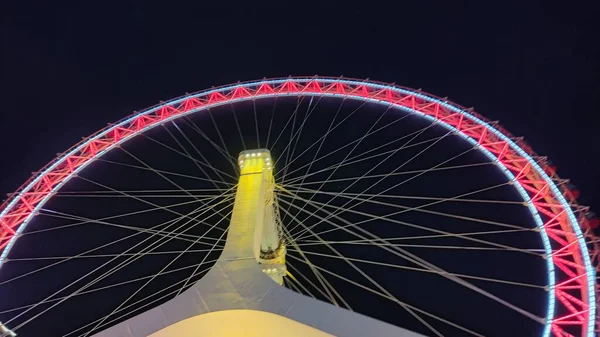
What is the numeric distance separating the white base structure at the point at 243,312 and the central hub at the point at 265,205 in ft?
3.55

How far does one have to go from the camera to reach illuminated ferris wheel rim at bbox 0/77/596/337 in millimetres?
8609

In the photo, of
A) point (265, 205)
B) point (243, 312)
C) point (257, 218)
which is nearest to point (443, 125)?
point (265, 205)

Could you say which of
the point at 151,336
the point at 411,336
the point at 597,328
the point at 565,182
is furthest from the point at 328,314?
the point at 565,182

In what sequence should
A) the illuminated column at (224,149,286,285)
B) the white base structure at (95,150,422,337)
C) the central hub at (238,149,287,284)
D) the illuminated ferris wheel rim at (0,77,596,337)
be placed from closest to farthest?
the white base structure at (95,150,422,337), the illuminated ferris wheel rim at (0,77,596,337), the illuminated column at (224,149,286,285), the central hub at (238,149,287,284)

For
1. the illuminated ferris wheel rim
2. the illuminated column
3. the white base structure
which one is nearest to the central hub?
the illuminated column

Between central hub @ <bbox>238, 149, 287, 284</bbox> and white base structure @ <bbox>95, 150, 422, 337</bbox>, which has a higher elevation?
central hub @ <bbox>238, 149, 287, 284</bbox>

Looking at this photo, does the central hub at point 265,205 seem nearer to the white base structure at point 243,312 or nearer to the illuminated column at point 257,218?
the illuminated column at point 257,218

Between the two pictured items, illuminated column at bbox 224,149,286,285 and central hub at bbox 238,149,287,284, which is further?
central hub at bbox 238,149,287,284

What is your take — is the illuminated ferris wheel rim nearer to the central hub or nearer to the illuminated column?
the central hub

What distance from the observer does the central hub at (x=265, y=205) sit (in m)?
12.2

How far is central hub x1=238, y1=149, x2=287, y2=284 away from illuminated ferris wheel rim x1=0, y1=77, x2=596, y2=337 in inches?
107

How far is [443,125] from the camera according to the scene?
12.8m

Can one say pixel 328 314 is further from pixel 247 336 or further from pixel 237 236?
pixel 237 236

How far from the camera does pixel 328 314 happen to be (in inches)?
321
